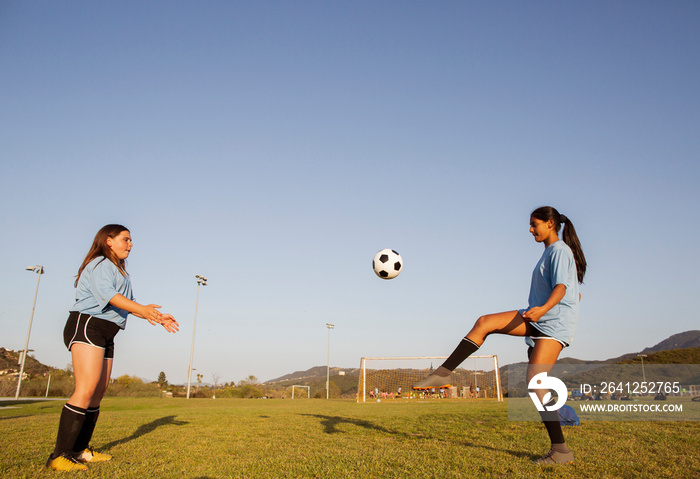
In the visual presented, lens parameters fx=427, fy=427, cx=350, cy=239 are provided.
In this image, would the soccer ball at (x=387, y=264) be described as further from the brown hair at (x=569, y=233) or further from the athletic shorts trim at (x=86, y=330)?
the athletic shorts trim at (x=86, y=330)

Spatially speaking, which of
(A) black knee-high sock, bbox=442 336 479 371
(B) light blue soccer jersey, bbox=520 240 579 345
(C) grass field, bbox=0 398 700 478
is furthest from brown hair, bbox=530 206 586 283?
(C) grass field, bbox=0 398 700 478

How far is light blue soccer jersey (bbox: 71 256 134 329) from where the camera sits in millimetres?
4363

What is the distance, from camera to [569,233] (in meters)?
4.71

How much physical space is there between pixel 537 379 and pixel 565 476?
107 cm

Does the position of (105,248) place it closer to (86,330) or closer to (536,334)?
(86,330)

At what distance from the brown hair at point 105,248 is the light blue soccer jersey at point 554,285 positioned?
4.38 m

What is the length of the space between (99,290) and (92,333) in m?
0.43

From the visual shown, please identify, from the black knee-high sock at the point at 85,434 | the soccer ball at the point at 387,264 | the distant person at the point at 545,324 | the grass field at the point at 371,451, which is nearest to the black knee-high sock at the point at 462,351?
the distant person at the point at 545,324

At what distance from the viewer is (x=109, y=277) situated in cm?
446

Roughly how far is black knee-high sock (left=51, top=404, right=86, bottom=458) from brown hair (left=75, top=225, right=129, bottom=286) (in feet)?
4.36

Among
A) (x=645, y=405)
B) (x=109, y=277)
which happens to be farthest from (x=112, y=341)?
(x=645, y=405)

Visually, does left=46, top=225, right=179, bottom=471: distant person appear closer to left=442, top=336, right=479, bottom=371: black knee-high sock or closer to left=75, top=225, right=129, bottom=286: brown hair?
left=75, top=225, right=129, bottom=286: brown hair

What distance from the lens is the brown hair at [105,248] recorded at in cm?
468

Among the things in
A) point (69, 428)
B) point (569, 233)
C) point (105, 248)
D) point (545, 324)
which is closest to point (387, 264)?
point (569, 233)
